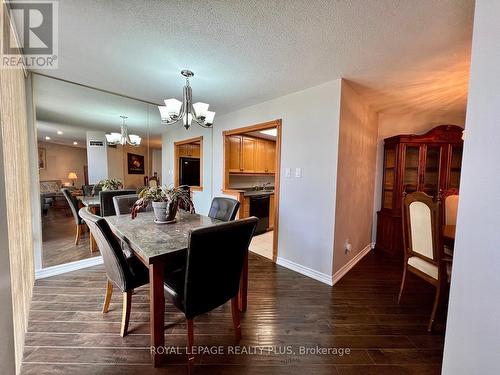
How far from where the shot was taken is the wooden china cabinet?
10.3 ft

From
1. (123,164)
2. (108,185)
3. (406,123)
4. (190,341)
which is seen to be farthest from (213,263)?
(406,123)

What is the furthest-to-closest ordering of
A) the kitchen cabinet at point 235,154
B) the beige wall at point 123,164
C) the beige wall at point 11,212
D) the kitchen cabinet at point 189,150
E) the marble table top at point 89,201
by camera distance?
1. the kitchen cabinet at point 189,150
2. the kitchen cabinet at point 235,154
3. the beige wall at point 123,164
4. the marble table top at point 89,201
5. the beige wall at point 11,212

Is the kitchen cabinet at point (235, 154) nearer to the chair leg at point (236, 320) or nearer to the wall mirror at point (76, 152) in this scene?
the wall mirror at point (76, 152)

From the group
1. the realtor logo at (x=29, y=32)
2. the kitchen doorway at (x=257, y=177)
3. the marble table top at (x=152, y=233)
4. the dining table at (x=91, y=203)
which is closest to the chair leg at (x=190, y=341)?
the marble table top at (x=152, y=233)

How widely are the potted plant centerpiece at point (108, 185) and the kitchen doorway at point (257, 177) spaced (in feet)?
5.34

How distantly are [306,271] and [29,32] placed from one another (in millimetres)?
3374

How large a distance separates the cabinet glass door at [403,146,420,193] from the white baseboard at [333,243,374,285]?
43.4 inches

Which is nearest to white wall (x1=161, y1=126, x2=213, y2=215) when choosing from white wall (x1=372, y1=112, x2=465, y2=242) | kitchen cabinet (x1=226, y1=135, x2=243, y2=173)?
kitchen cabinet (x1=226, y1=135, x2=243, y2=173)

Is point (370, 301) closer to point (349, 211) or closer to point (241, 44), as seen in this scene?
point (349, 211)

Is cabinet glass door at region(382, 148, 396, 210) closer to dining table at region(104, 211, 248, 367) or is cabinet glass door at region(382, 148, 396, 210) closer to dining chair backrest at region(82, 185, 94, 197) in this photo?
dining table at region(104, 211, 248, 367)

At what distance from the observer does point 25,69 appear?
81.9 inches

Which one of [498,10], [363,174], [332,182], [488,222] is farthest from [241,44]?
[363,174]

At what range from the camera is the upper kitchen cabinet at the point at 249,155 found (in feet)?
13.7

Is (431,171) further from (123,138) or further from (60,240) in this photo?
(60,240)
